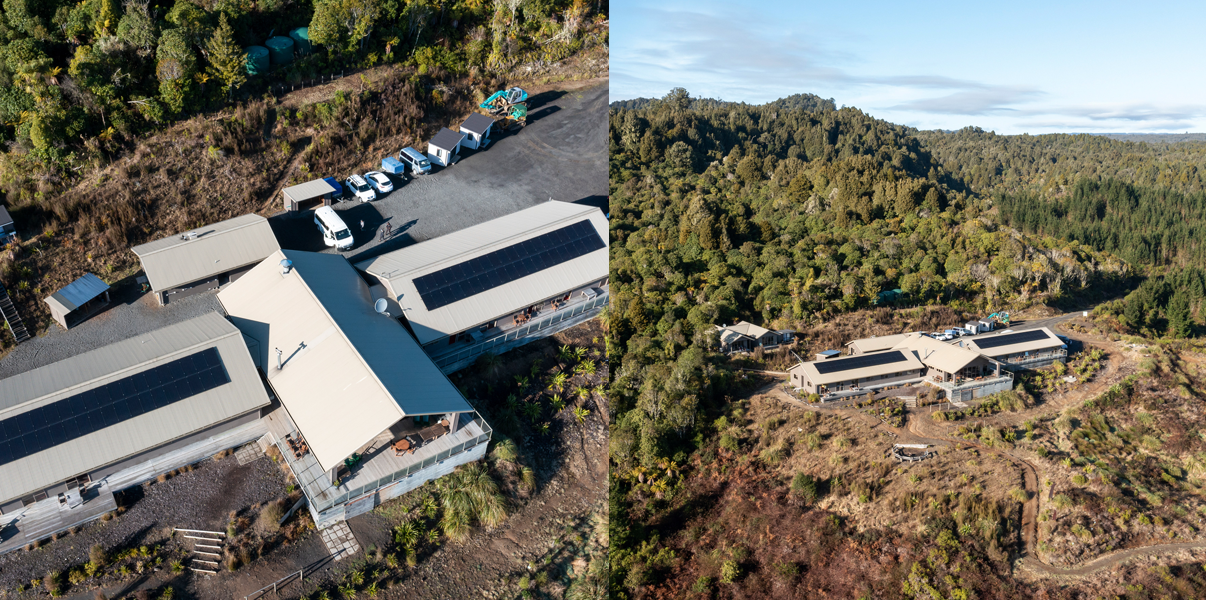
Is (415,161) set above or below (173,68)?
below

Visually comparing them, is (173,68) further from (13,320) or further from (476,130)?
(13,320)

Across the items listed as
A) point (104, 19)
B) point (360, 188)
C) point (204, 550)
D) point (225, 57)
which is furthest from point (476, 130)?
point (204, 550)


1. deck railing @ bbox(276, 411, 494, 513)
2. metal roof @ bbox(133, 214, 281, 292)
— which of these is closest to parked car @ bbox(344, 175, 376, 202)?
metal roof @ bbox(133, 214, 281, 292)

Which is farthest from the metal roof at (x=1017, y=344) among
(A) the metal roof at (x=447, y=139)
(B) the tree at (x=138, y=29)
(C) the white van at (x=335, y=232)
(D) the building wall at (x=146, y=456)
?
(B) the tree at (x=138, y=29)

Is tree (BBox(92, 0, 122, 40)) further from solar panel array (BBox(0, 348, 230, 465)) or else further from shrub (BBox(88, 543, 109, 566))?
shrub (BBox(88, 543, 109, 566))

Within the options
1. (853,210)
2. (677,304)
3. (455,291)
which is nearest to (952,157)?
(853,210)

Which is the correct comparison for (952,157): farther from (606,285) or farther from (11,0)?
(11,0)
